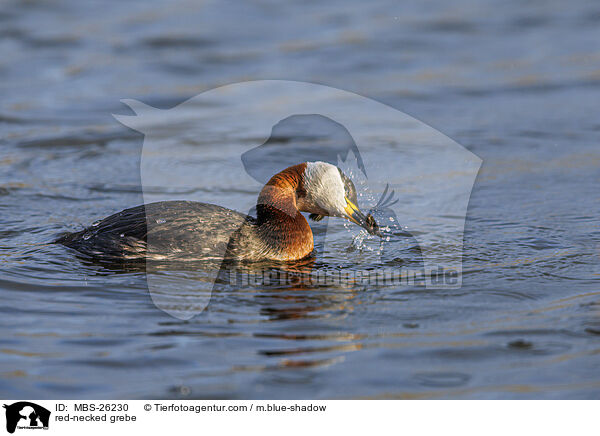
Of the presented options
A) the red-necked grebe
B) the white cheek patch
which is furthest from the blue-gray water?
the white cheek patch

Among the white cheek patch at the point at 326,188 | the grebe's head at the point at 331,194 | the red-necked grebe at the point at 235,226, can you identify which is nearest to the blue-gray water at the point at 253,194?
the red-necked grebe at the point at 235,226

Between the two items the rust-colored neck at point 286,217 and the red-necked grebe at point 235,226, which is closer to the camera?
the red-necked grebe at point 235,226

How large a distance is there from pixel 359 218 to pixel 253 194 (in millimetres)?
2406

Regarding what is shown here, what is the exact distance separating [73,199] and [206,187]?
1.60 metres

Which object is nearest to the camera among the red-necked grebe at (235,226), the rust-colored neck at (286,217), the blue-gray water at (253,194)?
the blue-gray water at (253,194)


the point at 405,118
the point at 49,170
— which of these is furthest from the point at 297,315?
the point at 405,118

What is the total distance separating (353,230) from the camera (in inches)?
354

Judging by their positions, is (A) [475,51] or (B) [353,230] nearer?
(B) [353,230]

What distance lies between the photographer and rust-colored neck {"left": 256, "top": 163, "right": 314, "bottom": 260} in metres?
8.00

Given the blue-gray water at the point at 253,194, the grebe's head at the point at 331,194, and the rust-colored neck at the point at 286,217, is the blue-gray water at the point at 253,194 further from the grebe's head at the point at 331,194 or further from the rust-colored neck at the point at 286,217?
the grebe's head at the point at 331,194

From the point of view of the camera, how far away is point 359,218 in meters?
8.19

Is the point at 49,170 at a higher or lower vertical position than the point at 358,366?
higher

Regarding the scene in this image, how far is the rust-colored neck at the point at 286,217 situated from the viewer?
800 centimetres
